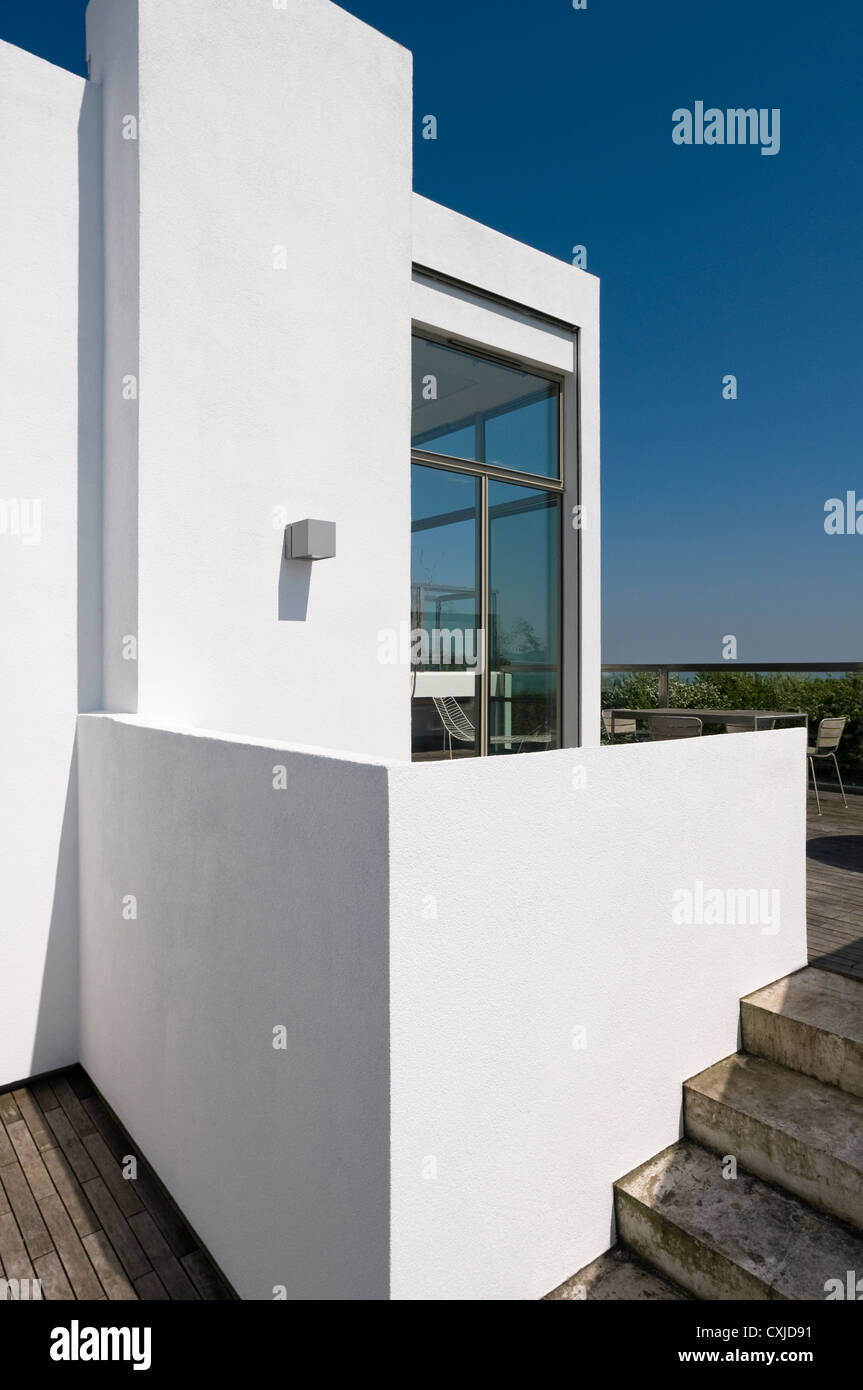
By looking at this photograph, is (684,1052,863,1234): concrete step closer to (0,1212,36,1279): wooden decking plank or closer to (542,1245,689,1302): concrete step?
(542,1245,689,1302): concrete step

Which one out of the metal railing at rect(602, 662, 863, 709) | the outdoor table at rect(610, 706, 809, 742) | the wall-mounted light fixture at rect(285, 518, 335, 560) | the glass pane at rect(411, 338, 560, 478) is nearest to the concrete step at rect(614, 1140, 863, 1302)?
the wall-mounted light fixture at rect(285, 518, 335, 560)

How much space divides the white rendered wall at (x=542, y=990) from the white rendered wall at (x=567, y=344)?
3.07m

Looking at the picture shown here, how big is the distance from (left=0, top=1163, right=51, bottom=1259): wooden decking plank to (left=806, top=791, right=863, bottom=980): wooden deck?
2.85m

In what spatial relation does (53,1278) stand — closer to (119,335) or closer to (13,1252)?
(13,1252)

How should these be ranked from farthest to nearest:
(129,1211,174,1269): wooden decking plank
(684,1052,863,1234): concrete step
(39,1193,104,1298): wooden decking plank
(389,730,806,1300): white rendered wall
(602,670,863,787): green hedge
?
(602,670,863,787): green hedge → (129,1211,174,1269): wooden decking plank → (39,1193,104,1298): wooden decking plank → (684,1052,863,1234): concrete step → (389,730,806,1300): white rendered wall

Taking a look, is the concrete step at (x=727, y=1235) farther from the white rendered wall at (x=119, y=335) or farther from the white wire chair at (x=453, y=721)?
the white wire chair at (x=453, y=721)

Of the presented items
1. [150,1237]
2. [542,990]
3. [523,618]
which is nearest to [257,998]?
[542,990]

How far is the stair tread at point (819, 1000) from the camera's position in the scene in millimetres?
2393

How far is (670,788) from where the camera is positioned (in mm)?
2215

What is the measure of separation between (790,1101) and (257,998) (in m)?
1.63

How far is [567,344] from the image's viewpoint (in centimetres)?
548

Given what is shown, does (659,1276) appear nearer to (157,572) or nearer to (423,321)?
(157,572)

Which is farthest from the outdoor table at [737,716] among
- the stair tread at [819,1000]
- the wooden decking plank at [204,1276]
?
the wooden decking plank at [204,1276]

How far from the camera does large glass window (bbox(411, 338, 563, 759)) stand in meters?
4.66
